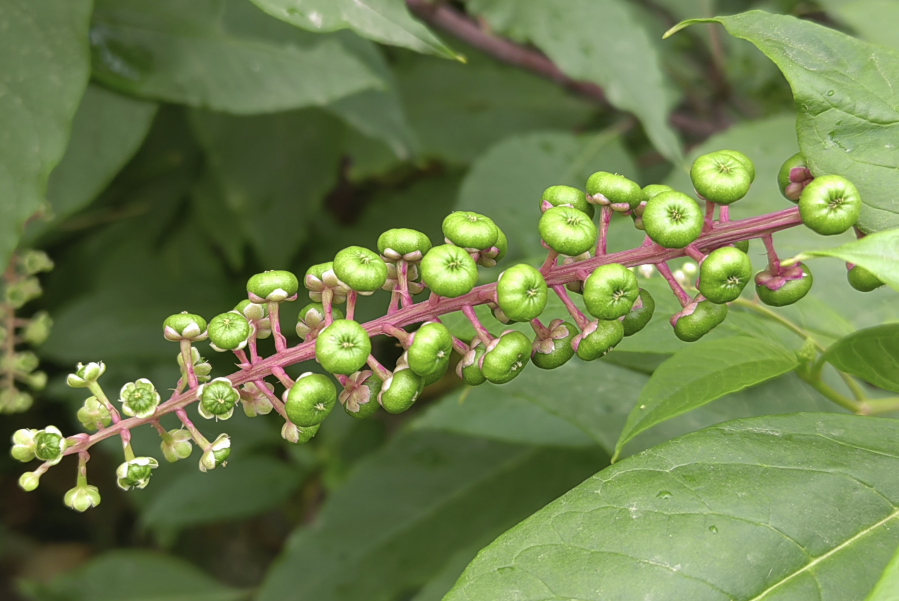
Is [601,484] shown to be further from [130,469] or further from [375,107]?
[375,107]

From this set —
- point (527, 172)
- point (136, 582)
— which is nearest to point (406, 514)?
point (527, 172)

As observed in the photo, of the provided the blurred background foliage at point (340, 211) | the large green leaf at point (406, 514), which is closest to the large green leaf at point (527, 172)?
the blurred background foliage at point (340, 211)

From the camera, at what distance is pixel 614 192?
107 centimetres

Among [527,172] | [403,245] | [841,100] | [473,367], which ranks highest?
[841,100]

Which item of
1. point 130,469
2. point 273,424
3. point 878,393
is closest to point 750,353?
point 130,469

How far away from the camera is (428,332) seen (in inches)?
39.1

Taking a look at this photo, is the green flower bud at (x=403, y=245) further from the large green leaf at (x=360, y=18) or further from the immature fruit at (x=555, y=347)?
the large green leaf at (x=360, y=18)

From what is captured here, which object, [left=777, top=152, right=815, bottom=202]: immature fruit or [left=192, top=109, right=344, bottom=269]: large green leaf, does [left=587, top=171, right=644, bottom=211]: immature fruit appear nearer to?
[left=777, top=152, right=815, bottom=202]: immature fruit

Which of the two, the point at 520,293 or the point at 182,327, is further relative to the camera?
the point at 182,327

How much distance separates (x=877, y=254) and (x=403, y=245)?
0.59 m

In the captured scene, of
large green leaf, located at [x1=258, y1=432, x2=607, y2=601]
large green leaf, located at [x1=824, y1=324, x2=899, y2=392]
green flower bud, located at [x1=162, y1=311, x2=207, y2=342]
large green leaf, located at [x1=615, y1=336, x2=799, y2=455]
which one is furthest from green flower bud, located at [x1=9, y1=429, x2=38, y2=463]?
large green leaf, located at [x1=258, y1=432, x2=607, y2=601]

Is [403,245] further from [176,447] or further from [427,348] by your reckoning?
[176,447]

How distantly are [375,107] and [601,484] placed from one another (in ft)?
6.11

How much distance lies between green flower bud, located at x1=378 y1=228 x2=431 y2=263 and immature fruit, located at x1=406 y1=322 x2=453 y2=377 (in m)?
0.11
